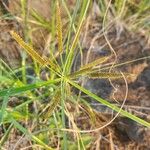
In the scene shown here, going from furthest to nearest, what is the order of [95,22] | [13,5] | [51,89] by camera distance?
[95,22] → [13,5] → [51,89]

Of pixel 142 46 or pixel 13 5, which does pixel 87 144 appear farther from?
pixel 13 5

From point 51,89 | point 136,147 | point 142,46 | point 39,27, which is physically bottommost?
point 136,147

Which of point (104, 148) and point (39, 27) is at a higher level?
point (39, 27)

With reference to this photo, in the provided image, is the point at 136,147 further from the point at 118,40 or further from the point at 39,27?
the point at 39,27

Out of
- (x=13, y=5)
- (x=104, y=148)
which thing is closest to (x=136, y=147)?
(x=104, y=148)

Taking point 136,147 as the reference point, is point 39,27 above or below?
above

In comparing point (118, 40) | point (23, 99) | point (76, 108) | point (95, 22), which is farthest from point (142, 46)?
point (23, 99)

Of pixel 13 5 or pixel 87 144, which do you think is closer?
pixel 87 144

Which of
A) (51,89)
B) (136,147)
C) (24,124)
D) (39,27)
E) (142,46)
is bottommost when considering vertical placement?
(136,147)

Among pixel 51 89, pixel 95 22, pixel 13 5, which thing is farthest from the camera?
pixel 95 22
